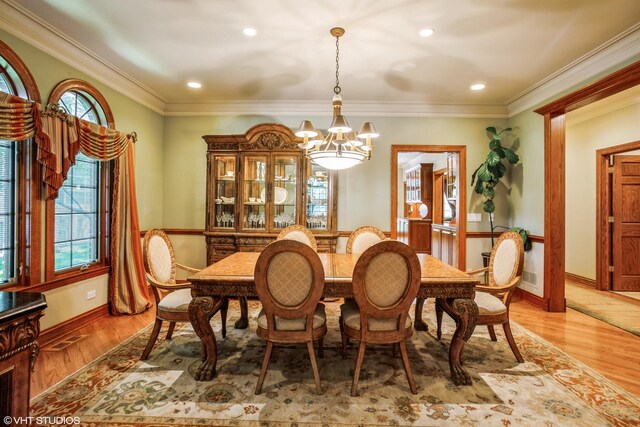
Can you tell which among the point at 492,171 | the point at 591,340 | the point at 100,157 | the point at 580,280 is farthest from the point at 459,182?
the point at 100,157

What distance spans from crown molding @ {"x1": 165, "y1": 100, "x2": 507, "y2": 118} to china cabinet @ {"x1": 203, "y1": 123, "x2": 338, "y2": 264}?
532mm

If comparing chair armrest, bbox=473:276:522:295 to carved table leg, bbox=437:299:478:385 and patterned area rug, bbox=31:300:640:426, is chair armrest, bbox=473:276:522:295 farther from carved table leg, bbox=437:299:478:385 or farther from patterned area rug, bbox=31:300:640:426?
patterned area rug, bbox=31:300:640:426

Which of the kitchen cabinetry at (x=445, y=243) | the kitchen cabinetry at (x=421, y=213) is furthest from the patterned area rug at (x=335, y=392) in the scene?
the kitchen cabinetry at (x=421, y=213)

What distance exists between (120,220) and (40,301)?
274 centimetres

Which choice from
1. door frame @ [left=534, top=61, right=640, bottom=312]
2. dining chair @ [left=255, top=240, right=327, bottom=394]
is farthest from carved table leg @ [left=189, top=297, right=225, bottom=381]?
door frame @ [left=534, top=61, right=640, bottom=312]

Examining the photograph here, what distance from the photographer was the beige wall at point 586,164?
4578 millimetres

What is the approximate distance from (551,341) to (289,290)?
8.37ft

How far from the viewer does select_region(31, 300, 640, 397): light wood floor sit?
236 cm

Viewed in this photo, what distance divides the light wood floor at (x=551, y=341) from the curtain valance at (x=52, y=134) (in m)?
1.33

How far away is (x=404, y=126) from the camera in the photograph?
4703 mm

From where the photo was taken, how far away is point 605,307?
13.2 ft

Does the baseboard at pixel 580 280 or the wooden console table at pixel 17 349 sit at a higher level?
the wooden console table at pixel 17 349

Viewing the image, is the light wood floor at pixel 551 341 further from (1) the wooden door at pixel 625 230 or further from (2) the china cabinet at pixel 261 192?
(1) the wooden door at pixel 625 230

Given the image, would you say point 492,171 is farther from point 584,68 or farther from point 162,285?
point 162,285
